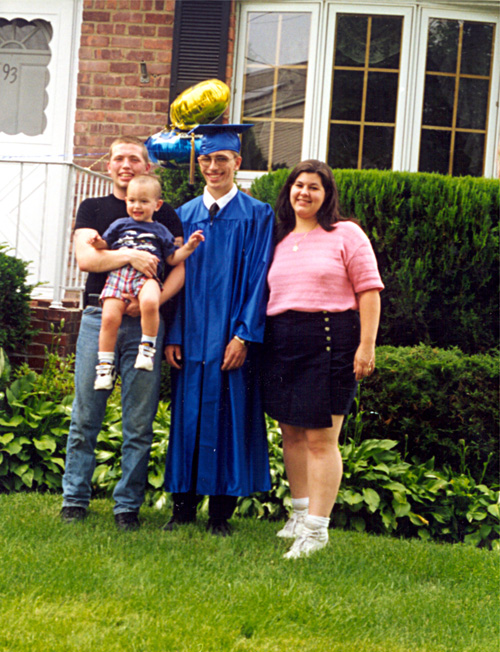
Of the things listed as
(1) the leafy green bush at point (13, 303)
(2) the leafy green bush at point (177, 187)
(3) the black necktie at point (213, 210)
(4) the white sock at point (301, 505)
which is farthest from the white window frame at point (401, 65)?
(4) the white sock at point (301, 505)

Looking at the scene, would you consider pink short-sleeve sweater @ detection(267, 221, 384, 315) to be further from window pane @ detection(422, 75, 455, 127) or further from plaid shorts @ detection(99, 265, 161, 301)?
window pane @ detection(422, 75, 455, 127)

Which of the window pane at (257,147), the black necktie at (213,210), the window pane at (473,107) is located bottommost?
the black necktie at (213,210)

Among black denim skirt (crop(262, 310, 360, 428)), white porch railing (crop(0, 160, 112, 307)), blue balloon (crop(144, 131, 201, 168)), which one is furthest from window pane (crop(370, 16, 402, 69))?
A: black denim skirt (crop(262, 310, 360, 428))

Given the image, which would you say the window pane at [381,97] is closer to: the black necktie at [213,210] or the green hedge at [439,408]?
the green hedge at [439,408]

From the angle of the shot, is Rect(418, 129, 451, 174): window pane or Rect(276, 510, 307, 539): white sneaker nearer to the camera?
Rect(276, 510, 307, 539): white sneaker

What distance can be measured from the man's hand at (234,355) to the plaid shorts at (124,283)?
53 centimetres

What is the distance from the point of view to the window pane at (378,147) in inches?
294

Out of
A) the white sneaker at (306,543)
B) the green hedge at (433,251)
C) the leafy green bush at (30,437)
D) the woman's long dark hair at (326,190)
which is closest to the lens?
the white sneaker at (306,543)

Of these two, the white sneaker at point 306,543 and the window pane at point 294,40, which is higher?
the window pane at point 294,40

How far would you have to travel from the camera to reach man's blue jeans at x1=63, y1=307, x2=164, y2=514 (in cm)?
379

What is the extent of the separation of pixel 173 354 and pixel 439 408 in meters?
1.97

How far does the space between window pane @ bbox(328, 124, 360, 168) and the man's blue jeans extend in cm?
415

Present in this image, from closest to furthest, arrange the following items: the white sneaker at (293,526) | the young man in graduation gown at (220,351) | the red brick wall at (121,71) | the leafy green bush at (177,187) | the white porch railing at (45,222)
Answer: the young man in graduation gown at (220,351), the white sneaker at (293,526), the white porch railing at (45,222), the leafy green bush at (177,187), the red brick wall at (121,71)

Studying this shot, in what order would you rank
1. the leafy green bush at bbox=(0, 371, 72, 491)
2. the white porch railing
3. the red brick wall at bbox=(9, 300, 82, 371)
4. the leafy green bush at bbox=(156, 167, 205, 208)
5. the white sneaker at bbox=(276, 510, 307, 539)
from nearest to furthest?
the white sneaker at bbox=(276, 510, 307, 539) < the leafy green bush at bbox=(0, 371, 72, 491) < the red brick wall at bbox=(9, 300, 82, 371) < the white porch railing < the leafy green bush at bbox=(156, 167, 205, 208)
